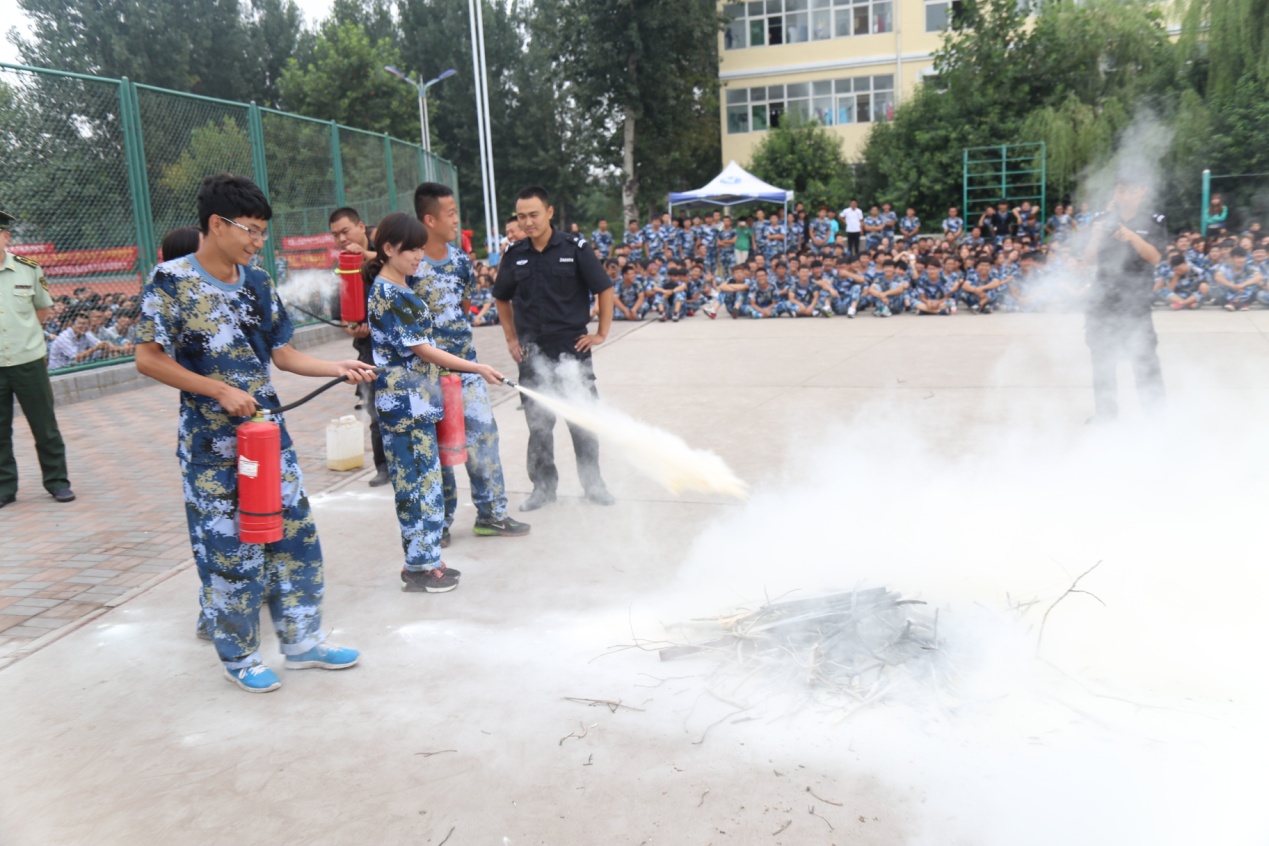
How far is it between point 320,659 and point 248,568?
1.55 ft

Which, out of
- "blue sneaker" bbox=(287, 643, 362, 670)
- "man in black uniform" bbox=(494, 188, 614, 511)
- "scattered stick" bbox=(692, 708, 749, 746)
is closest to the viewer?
"scattered stick" bbox=(692, 708, 749, 746)

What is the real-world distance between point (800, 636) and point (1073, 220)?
14.2m

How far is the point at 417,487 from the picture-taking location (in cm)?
426

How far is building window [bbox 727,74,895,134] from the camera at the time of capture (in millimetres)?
34906

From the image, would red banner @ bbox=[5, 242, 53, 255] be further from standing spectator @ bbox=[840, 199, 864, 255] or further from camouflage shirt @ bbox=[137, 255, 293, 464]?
standing spectator @ bbox=[840, 199, 864, 255]

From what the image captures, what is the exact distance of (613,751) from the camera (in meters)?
2.92

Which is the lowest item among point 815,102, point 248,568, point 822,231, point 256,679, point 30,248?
point 256,679

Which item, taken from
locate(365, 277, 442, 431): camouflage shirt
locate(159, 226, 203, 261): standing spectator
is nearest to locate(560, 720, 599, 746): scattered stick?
locate(365, 277, 442, 431): camouflage shirt

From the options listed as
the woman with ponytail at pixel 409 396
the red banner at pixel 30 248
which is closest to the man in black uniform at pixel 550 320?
the woman with ponytail at pixel 409 396

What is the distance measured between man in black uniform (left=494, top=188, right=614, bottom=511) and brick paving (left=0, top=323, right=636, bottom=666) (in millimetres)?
1676

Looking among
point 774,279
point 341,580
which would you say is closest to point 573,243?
point 341,580

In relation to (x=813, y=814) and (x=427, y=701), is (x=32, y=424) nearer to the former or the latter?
(x=427, y=701)

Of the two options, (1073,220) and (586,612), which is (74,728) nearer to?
(586,612)

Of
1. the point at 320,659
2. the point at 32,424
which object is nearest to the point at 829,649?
the point at 320,659
